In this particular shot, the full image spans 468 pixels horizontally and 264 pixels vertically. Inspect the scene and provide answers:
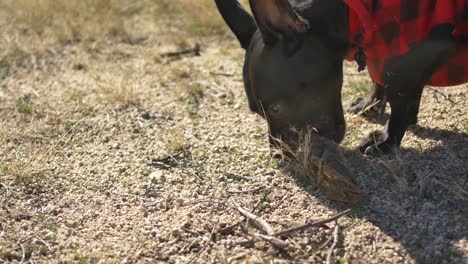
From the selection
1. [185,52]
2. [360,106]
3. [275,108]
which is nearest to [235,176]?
[275,108]

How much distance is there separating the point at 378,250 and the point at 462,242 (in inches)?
14.5

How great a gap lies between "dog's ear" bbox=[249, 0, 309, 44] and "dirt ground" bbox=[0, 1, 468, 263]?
795 millimetres

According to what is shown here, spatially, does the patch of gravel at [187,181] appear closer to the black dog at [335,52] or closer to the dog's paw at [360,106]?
the dog's paw at [360,106]

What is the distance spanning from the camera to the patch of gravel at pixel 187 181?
2.83 meters

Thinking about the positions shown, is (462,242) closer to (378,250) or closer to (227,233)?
(378,250)

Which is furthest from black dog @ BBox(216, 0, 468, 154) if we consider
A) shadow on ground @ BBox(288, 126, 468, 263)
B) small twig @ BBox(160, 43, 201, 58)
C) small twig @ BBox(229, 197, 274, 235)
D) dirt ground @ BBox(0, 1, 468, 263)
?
small twig @ BBox(160, 43, 201, 58)

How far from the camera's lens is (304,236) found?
284cm

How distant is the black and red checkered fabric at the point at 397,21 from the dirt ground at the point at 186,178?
63 centimetres

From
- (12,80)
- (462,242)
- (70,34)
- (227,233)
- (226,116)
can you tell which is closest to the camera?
(462,242)

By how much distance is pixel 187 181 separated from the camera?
11.5 ft

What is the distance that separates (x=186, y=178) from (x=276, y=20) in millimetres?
1067

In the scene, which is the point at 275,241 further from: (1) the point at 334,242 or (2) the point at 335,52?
(2) the point at 335,52

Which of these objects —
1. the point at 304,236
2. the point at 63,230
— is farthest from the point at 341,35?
the point at 63,230

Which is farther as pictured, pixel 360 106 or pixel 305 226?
pixel 360 106
